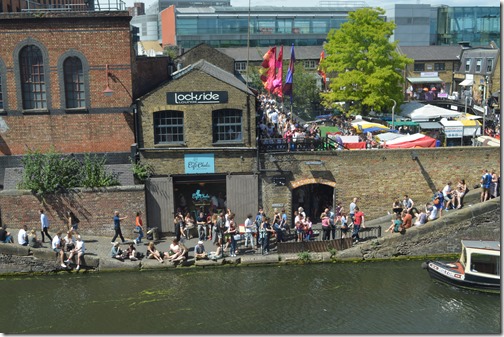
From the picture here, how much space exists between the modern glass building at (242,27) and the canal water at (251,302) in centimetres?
5991

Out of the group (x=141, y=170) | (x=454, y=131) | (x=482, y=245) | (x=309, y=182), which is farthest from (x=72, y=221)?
(x=454, y=131)

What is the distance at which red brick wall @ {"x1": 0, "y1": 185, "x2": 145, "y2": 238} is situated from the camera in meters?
25.4

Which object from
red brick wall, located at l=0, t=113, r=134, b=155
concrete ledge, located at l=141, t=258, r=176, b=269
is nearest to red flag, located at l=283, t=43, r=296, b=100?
red brick wall, located at l=0, t=113, r=134, b=155

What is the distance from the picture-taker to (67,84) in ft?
87.9

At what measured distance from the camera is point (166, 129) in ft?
87.9

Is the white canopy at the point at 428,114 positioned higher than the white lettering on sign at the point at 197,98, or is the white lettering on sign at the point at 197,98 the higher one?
the white lettering on sign at the point at 197,98

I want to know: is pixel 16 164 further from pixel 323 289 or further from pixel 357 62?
pixel 357 62

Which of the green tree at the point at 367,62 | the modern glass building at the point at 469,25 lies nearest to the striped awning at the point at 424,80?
the green tree at the point at 367,62

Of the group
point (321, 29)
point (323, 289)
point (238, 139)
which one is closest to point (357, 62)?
point (238, 139)

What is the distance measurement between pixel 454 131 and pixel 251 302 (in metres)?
17.4

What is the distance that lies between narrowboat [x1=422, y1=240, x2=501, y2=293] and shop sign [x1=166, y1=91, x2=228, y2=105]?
11220 mm

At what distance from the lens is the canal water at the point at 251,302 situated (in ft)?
62.6

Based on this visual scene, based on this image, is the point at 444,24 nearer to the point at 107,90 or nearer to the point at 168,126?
the point at 168,126

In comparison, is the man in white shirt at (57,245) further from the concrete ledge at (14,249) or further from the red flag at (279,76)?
the red flag at (279,76)
